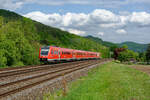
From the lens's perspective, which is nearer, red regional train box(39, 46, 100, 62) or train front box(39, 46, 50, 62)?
train front box(39, 46, 50, 62)

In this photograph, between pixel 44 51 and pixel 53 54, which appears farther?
pixel 53 54

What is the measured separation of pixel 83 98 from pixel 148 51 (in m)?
98.2

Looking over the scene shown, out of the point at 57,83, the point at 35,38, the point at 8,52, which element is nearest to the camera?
the point at 57,83

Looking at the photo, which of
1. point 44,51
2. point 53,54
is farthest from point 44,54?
point 53,54

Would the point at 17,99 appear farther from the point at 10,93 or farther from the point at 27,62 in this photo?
the point at 27,62

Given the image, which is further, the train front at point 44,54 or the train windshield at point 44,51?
the train windshield at point 44,51

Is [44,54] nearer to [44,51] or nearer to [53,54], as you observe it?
[44,51]

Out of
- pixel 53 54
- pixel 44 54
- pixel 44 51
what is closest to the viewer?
pixel 44 54

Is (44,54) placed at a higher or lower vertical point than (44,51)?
lower

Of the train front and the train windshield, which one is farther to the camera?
the train windshield

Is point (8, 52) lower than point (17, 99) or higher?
higher

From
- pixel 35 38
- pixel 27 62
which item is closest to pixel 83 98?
pixel 27 62

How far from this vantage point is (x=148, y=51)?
10256 centimetres

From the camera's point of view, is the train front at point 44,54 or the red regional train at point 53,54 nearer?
the train front at point 44,54
